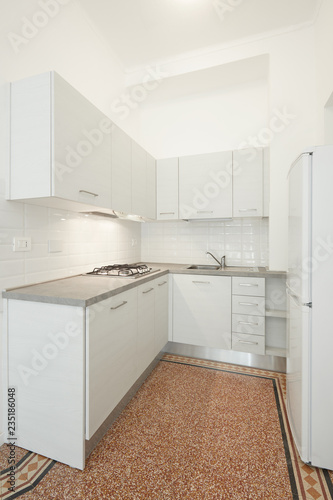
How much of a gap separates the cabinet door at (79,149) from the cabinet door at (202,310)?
1.13 m

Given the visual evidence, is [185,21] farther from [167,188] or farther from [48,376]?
[48,376]

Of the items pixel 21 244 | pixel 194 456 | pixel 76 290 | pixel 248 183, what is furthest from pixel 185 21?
pixel 194 456

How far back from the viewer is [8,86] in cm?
138

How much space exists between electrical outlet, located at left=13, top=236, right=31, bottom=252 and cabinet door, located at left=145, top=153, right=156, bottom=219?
1.25 m

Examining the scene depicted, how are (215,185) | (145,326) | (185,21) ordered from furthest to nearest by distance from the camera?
(215,185)
(185,21)
(145,326)

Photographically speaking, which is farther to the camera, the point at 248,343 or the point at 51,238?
the point at 248,343

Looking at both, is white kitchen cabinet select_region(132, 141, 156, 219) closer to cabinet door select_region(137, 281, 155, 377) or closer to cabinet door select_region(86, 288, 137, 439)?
cabinet door select_region(137, 281, 155, 377)

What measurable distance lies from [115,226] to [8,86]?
1.42m

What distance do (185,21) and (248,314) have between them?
2.70 meters

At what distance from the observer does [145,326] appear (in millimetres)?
1929

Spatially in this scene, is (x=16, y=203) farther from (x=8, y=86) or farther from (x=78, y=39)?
(x=78, y=39)

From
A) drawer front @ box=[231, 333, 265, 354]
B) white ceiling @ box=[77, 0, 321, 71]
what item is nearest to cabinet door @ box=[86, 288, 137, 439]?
drawer front @ box=[231, 333, 265, 354]

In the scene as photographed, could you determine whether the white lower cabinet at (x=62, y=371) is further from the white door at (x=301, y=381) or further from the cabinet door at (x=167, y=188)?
the cabinet door at (x=167, y=188)

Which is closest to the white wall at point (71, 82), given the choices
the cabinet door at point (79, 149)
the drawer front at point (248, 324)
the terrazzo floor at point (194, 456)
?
the cabinet door at point (79, 149)
